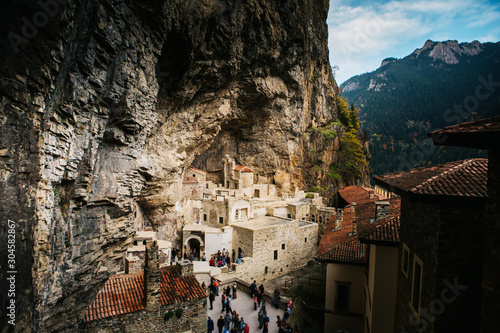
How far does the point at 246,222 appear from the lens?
25.0 meters


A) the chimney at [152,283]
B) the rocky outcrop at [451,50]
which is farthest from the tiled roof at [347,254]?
the rocky outcrop at [451,50]

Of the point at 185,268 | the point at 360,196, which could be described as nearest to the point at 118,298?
the point at 185,268

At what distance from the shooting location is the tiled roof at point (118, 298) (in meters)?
9.87

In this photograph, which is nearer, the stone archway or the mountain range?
the stone archway

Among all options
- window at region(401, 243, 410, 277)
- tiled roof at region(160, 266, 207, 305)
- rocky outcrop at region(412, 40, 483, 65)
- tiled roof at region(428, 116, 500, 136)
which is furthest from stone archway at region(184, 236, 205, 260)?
rocky outcrop at region(412, 40, 483, 65)

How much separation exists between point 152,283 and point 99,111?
688cm

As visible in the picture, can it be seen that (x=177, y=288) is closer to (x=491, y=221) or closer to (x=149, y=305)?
(x=149, y=305)

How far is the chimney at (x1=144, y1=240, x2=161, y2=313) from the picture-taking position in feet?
33.8

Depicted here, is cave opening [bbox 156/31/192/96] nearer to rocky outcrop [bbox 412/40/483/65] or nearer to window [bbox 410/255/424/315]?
window [bbox 410/255/424/315]

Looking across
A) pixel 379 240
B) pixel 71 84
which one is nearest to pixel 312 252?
pixel 379 240

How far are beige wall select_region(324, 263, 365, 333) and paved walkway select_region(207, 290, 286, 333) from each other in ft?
9.32

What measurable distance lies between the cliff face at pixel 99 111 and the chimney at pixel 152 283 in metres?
2.12

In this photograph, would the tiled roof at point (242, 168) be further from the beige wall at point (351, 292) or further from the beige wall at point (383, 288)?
A: the beige wall at point (383, 288)

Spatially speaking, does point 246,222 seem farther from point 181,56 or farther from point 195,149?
point 181,56
